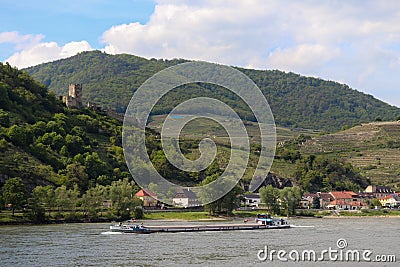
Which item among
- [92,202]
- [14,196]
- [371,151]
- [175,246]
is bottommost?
[175,246]

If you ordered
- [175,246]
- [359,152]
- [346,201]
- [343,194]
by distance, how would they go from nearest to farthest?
1. [175,246]
2. [346,201]
3. [343,194]
4. [359,152]

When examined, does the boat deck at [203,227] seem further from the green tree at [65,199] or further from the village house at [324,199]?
the village house at [324,199]

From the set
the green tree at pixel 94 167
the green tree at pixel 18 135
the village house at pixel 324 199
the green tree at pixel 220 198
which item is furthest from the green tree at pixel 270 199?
the green tree at pixel 18 135

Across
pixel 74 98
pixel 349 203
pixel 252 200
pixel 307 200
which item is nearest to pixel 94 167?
pixel 252 200

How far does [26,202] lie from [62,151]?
34637mm

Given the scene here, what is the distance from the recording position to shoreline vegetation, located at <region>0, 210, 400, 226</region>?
7519 centimetres

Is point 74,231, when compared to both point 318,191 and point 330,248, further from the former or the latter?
point 318,191

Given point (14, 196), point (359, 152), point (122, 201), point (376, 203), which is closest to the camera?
point (14, 196)

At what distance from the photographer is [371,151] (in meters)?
182

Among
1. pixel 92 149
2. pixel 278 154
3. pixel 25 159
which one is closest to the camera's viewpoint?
pixel 25 159

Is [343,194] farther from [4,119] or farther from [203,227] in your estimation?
[4,119]

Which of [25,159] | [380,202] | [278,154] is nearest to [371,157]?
[278,154]

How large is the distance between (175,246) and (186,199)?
58408 millimetres

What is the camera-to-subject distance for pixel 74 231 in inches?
2589
